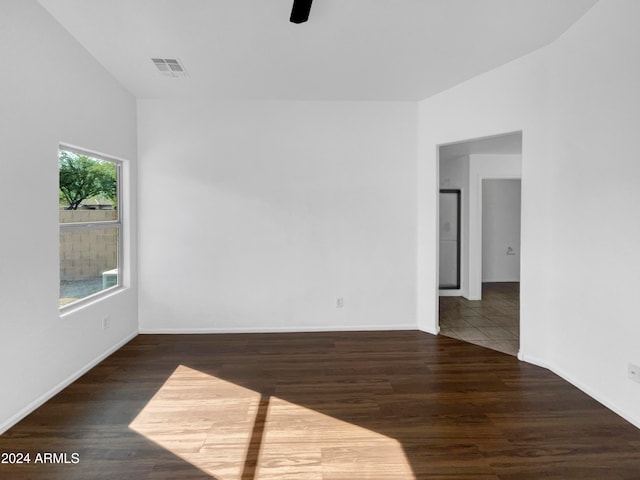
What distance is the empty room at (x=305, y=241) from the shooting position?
2299mm

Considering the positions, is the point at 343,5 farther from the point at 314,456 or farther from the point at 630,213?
the point at 314,456

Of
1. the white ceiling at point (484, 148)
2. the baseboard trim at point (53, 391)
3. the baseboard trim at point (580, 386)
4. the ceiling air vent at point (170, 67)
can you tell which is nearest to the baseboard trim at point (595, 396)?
the baseboard trim at point (580, 386)

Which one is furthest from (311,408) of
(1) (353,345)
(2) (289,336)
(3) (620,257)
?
(3) (620,257)

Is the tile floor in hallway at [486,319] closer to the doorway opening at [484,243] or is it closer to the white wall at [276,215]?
the doorway opening at [484,243]

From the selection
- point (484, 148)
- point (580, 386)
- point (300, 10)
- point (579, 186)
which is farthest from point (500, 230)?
point (300, 10)

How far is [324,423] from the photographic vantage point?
7.92 feet

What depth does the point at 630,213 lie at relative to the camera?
2416 mm

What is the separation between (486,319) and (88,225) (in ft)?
16.3

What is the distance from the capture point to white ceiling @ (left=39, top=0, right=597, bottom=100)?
2590mm

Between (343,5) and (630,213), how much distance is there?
2427mm

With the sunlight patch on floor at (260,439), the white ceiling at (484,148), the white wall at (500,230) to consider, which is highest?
the white ceiling at (484,148)

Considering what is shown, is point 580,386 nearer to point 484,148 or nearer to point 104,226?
point 484,148

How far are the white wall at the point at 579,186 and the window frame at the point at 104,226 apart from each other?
12.5 ft

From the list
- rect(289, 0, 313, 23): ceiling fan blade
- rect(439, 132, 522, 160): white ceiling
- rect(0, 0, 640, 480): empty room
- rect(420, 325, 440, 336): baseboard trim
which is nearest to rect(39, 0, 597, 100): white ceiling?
rect(0, 0, 640, 480): empty room
